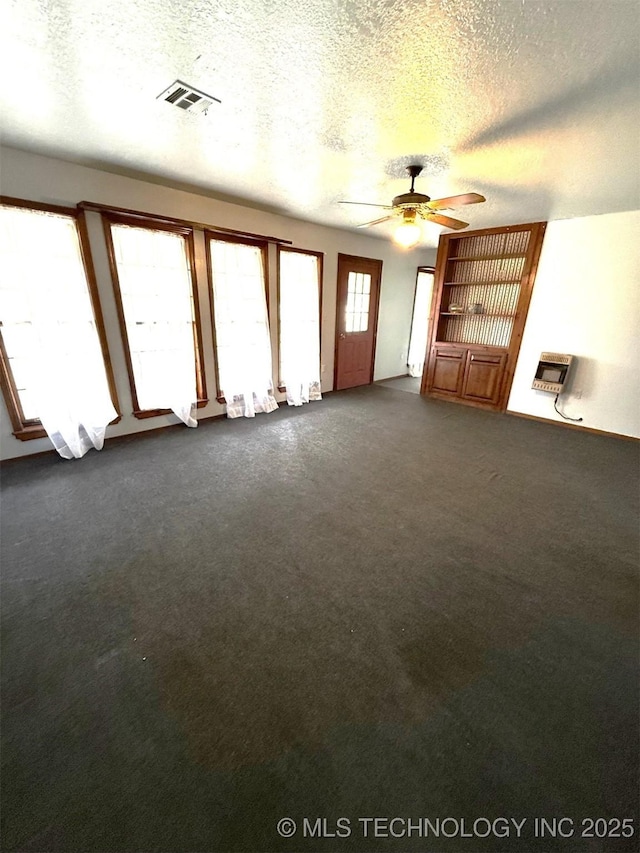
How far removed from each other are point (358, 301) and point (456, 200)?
10.7ft

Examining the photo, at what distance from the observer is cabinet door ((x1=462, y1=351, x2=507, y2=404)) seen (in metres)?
5.00

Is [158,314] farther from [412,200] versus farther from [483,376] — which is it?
[483,376]

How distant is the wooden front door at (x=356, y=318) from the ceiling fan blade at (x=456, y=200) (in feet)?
8.89

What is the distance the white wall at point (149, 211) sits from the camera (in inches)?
109

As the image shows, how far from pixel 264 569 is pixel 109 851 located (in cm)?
114

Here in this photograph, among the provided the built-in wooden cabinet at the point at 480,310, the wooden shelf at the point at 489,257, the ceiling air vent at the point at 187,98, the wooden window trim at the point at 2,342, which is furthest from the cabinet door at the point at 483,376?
the wooden window trim at the point at 2,342

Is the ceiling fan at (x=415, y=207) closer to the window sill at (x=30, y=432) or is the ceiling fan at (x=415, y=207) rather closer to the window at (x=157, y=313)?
the window at (x=157, y=313)

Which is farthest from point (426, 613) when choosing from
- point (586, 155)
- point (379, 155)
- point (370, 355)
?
point (370, 355)

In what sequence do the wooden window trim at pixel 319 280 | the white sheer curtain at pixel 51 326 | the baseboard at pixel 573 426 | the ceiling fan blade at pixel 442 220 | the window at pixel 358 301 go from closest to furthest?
the white sheer curtain at pixel 51 326
the ceiling fan blade at pixel 442 220
the baseboard at pixel 573 426
the wooden window trim at pixel 319 280
the window at pixel 358 301

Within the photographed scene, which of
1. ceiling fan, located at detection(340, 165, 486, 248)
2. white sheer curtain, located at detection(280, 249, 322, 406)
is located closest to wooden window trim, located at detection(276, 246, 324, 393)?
white sheer curtain, located at detection(280, 249, 322, 406)

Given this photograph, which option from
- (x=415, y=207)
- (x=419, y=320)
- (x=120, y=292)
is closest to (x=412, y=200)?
(x=415, y=207)

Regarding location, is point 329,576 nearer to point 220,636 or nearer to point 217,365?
point 220,636

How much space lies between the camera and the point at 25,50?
155 centimetres

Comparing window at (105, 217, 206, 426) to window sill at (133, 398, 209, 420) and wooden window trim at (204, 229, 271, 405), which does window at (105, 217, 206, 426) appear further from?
wooden window trim at (204, 229, 271, 405)
